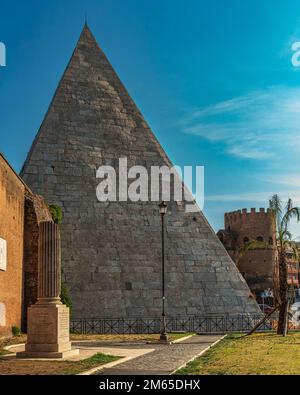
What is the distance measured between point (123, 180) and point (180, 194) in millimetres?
2418

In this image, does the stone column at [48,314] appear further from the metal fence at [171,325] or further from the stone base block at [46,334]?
the metal fence at [171,325]

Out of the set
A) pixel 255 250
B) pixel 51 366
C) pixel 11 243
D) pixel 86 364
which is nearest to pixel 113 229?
pixel 11 243

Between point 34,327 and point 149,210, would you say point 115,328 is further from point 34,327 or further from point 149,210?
point 34,327

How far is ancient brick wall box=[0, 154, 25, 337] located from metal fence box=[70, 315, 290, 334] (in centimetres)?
325

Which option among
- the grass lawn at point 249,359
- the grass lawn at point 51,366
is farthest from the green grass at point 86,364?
the grass lawn at point 249,359

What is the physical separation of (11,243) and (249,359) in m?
9.13

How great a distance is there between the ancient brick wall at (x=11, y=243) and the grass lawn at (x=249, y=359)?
607cm

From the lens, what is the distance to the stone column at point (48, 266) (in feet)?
40.4

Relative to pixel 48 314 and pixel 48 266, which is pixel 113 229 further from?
pixel 48 314

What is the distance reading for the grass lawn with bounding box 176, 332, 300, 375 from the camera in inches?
376

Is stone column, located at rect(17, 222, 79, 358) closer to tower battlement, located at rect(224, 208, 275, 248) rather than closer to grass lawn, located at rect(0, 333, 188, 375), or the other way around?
grass lawn, located at rect(0, 333, 188, 375)

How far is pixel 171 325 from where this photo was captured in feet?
73.6

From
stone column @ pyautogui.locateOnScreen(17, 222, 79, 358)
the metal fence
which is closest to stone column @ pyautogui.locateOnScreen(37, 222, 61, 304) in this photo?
stone column @ pyautogui.locateOnScreen(17, 222, 79, 358)
